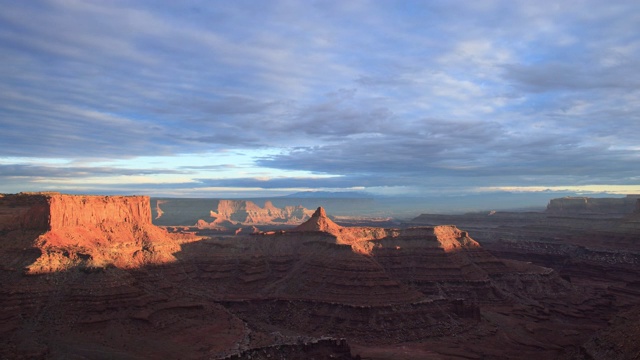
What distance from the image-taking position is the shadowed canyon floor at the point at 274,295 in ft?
209

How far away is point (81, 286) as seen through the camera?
69.5 metres

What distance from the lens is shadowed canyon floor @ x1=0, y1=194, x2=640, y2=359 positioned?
63719 mm

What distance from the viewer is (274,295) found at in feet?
296

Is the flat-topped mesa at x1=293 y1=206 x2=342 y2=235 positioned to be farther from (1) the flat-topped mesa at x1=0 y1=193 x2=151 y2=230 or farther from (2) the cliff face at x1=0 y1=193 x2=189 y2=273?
(1) the flat-topped mesa at x1=0 y1=193 x2=151 y2=230

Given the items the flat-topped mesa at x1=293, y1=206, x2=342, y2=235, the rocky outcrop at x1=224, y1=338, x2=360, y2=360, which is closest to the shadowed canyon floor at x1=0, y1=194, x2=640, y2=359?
the rocky outcrop at x1=224, y1=338, x2=360, y2=360

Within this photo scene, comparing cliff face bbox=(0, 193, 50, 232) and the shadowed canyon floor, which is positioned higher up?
cliff face bbox=(0, 193, 50, 232)

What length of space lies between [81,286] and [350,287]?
4379 centimetres

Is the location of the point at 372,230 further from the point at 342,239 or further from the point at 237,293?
the point at 237,293

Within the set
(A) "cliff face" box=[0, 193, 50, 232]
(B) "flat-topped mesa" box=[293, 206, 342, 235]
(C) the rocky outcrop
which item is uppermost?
(A) "cliff face" box=[0, 193, 50, 232]

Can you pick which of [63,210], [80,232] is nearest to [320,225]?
[80,232]

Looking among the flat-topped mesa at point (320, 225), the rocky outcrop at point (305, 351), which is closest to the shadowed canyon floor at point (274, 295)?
the rocky outcrop at point (305, 351)

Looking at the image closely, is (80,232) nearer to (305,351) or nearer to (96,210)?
(96,210)

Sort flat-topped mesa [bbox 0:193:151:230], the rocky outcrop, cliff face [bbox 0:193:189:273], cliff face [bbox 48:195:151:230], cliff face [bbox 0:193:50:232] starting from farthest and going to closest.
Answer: cliff face [bbox 48:195:151:230] → flat-topped mesa [bbox 0:193:151:230] → cliff face [bbox 0:193:50:232] → cliff face [bbox 0:193:189:273] → the rocky outcrop

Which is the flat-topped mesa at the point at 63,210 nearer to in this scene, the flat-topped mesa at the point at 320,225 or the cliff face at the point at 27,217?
the cliff face at the point at 27,217
